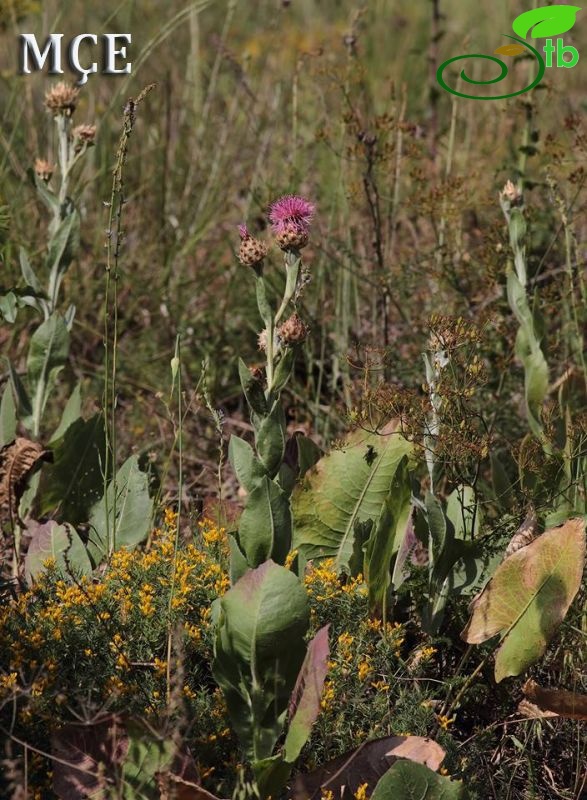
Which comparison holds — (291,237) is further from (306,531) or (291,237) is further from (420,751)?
(420,751)

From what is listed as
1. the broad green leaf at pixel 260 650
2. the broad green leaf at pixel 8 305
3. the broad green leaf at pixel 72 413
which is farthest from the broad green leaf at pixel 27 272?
the broad green leaf at pixel 260 650

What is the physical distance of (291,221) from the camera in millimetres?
2051

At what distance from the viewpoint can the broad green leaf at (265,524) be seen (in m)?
2.09

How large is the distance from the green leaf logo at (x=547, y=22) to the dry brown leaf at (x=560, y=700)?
2.37 m

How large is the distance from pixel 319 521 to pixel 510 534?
17.7 inches

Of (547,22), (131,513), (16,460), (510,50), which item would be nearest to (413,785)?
(131,513)

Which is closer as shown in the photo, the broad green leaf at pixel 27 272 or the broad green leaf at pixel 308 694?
the broad green leaf at pixel 308 694

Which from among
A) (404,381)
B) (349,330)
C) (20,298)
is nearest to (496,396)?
(404,381)

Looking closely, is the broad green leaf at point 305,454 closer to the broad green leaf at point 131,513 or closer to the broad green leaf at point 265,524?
the broad green leaf at point 131,513

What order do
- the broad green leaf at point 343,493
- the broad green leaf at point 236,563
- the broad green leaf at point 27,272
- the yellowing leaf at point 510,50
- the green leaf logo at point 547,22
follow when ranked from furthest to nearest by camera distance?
the yellowing leaf at point 510,50 < the green leaf logo at point 547,22 < the broad green leaf at point 27,272 < the broad green leaf at point 343,493 < the broad green leaf at point 236,563

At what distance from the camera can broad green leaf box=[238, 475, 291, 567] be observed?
209 cm

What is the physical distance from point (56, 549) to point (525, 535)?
113cm

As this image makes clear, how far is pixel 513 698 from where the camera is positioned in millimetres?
2387

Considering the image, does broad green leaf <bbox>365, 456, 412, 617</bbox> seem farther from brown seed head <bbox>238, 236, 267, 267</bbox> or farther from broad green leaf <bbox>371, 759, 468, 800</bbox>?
brown seed head <bbox>238, 236, 267, 267</bbox>
